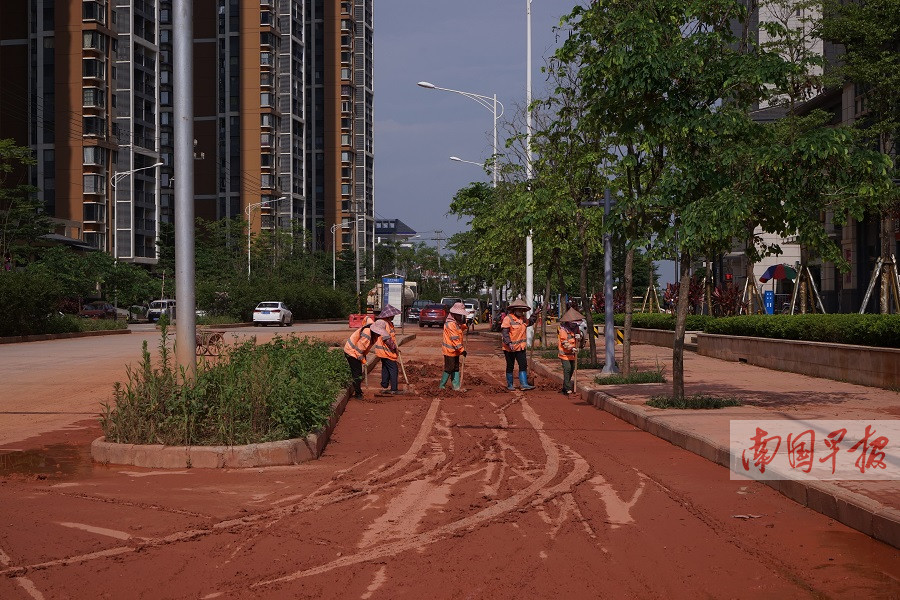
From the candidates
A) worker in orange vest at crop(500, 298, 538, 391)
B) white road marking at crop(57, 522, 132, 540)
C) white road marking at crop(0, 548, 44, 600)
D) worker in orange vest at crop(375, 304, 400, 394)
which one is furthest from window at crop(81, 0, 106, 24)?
white road marking at crop(0, 548, 44, 600)

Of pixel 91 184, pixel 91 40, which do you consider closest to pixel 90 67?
pixel 91 40

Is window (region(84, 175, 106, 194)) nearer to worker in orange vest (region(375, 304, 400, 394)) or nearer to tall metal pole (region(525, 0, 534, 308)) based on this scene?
tall metal pole (region(525, 0, 534, 308))

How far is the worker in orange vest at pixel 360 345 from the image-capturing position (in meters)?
17.1

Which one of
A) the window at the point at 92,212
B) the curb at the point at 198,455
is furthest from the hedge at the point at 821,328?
the window at the point at 92,212

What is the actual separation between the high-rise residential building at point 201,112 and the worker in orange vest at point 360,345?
4103 cm

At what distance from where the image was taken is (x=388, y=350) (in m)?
17.6

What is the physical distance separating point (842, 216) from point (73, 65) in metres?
74.8

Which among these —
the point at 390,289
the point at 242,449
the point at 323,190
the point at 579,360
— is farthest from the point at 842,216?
the point at 323,190

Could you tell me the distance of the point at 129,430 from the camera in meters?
10.2

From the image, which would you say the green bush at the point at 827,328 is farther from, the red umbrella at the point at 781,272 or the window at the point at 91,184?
the window at the point at 91,184

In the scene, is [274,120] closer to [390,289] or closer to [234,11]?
[234,11]

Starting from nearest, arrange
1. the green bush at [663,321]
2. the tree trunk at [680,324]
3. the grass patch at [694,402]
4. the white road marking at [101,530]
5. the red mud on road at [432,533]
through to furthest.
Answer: the red mud on road at [432,533]
the white road marking at [101,530]
the grass patch at [694,402]
the tree trunk at [680,324]
the green bush at [663,321]

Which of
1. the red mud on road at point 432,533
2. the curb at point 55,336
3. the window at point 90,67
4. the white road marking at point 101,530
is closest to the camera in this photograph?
the red mud on road at point 432,533

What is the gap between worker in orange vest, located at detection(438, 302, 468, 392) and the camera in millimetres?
18625
